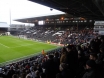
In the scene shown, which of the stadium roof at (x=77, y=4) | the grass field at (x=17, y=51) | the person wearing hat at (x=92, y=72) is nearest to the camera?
the person wearing hat at (x=92, y=72)

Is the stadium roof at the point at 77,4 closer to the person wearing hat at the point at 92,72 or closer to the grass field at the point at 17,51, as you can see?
the person wearing hat at the point at 92,72

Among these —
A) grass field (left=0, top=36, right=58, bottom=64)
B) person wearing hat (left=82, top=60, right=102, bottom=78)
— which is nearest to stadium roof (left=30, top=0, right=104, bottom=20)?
person wearing hat (left=82, top=60, right=102, bottom=78)

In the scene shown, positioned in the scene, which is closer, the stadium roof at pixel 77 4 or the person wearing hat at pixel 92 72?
the person wearing hat at pixel 92 72

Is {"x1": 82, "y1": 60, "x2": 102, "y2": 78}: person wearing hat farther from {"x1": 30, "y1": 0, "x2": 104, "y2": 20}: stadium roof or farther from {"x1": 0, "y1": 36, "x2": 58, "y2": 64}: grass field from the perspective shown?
{"x1": 0, "y1": 36, "x2": 58, "y2": 64}: grass field

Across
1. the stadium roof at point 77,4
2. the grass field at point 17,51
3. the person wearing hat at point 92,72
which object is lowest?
the grass field at point 17,51

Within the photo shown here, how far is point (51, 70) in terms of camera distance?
530 centimetres

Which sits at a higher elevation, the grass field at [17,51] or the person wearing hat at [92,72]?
the person wearing hat at [92,72]

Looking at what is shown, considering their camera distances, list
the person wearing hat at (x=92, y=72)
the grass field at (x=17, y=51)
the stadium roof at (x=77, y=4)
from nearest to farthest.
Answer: the person wearing hat at (x=92, y=72) → the stadium roof at (x=77, y=4) → the grass field at (x=17, y=51)

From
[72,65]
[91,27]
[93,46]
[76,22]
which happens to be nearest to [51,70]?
[72,65]

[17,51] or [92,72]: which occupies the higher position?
[92,72]

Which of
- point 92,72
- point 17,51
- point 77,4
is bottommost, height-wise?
point 17,51

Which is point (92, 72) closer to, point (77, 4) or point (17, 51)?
point (77, 4)

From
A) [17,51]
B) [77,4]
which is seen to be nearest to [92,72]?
[77,4]

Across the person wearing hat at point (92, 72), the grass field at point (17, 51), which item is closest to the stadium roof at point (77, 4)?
the person wearing hat at point (92, 72)
